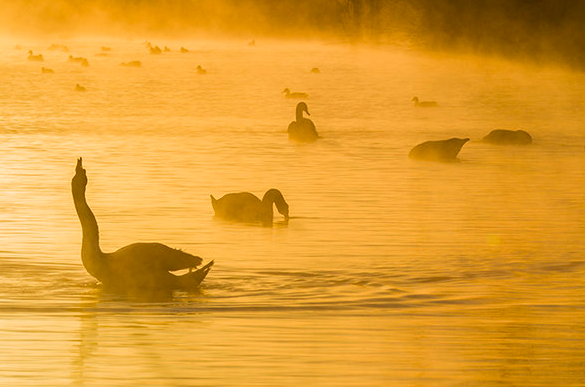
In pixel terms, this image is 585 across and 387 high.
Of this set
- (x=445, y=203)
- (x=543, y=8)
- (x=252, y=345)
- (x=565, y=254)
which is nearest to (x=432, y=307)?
(x=252, y=345)

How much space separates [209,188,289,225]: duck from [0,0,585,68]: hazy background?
3723cm

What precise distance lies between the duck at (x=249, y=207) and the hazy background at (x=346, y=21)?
37228mm

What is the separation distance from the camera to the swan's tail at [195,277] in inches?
450

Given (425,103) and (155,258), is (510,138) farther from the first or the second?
(155,258)

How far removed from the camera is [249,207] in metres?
15.9

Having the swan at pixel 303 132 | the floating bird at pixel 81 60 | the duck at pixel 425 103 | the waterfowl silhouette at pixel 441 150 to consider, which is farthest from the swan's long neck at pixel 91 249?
the floating bird at pixel 81 60

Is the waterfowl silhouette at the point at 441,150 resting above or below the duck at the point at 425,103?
below

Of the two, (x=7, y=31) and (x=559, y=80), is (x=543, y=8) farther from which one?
(x=7, y=31)

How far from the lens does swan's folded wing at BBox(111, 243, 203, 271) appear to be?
37.7 feet

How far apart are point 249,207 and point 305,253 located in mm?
2353

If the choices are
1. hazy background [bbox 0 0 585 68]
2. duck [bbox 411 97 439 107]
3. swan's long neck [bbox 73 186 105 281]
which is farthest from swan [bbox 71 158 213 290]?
hazy background [bbox 0 0 585 68]

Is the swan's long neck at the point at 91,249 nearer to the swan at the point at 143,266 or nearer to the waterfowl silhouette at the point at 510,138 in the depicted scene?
the swan at the point at 143,266

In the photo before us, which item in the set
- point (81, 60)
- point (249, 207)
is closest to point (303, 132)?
point (249, 207)

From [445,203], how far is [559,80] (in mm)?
29862
